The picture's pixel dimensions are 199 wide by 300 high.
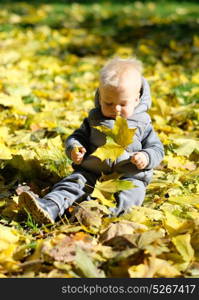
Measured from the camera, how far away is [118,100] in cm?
278

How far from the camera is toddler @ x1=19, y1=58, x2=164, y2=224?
108 inches

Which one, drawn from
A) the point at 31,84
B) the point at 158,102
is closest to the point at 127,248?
the point at 158,102

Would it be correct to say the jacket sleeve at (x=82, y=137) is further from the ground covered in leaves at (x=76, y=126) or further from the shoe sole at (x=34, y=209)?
the shoe sole at (x=34, y=209)

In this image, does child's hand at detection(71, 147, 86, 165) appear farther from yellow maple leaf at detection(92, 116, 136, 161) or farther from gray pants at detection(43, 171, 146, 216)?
yellow maple leaf at detection(92, 116, 136, 161)

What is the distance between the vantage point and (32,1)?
10438 mm

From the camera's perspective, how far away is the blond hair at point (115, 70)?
108 inches

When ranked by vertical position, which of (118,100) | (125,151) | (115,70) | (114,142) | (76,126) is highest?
(115,70)

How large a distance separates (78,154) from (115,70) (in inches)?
18.2

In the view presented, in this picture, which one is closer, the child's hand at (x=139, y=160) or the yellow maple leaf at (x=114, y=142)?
the yellow maple leaf at (x=114, y=142)

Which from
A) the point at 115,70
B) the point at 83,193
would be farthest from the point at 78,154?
the point at 115,70

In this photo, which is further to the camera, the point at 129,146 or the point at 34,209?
the point at 129,146

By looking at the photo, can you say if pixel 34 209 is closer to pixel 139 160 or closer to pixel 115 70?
pixel 139 160

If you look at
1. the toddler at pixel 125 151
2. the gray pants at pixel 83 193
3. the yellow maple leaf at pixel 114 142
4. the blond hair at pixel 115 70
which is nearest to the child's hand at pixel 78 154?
the toddler at pixel 125 151

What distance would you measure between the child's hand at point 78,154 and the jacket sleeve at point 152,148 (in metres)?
0.31
